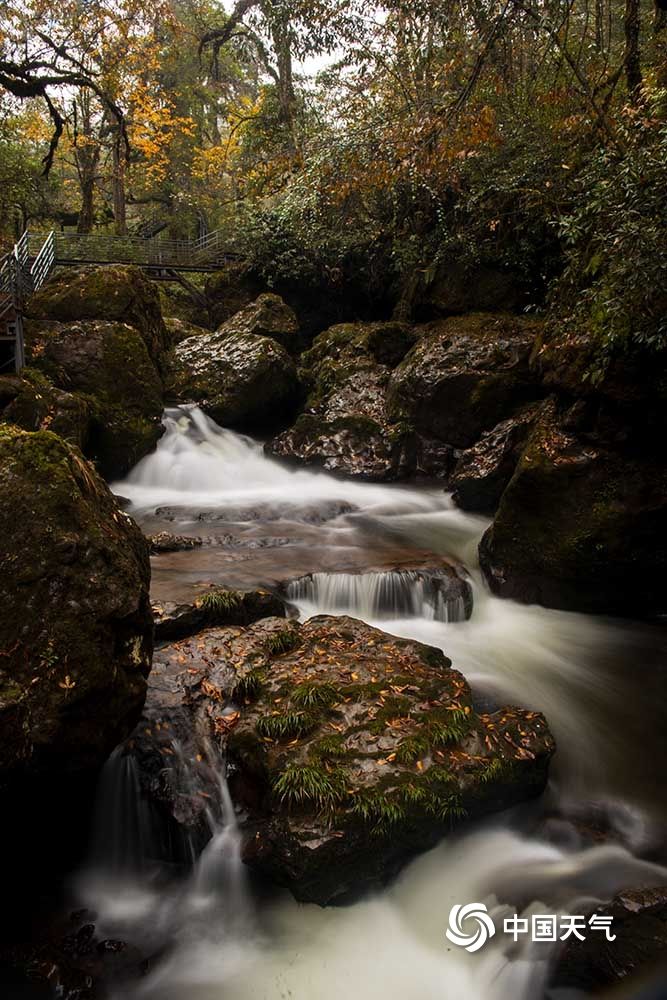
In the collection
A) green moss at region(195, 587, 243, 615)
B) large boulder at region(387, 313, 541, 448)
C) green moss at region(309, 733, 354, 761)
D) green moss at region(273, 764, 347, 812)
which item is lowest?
green moss at region(273, 764, 347, 812)

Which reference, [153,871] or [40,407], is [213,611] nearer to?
[153,871]

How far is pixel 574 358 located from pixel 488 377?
2823 millimetres

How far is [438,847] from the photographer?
155 inches

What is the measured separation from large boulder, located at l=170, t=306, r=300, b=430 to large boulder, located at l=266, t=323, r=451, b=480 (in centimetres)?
73

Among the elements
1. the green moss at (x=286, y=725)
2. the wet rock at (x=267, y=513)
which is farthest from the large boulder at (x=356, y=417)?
the green moss at (x=286, y=725)

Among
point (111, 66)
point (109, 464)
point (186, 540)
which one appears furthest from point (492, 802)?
point (111, 66)

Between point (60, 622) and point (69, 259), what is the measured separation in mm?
19311

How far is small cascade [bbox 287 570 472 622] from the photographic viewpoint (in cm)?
667

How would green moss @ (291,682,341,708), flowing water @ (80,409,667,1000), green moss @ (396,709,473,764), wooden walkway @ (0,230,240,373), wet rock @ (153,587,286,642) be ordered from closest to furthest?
flowing water @ (80,409,667,1000)
green moss @ (396,709,473,764)
green moss @ (291,682,341,708)
wet rock @ (153,587,286,642)
wooden walkway @ (0,230,240,373)

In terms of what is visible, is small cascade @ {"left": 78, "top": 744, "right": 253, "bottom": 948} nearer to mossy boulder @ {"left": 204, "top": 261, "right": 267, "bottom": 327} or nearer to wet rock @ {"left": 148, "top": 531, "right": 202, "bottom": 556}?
wet rock @ {"left": 148, "top": 531, "right": 202, "bottom": 556}

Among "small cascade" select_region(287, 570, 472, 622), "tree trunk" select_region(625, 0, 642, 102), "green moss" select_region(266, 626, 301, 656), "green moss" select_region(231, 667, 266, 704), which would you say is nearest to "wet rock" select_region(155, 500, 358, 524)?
"small cascade" select_region(287, 570, 472, 622)

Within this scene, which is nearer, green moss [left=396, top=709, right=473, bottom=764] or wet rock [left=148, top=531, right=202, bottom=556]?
green moss [left=396, top=709, right=473, bottom=764]

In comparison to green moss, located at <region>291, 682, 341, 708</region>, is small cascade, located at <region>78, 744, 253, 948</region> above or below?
below

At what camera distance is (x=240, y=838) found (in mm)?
3807
